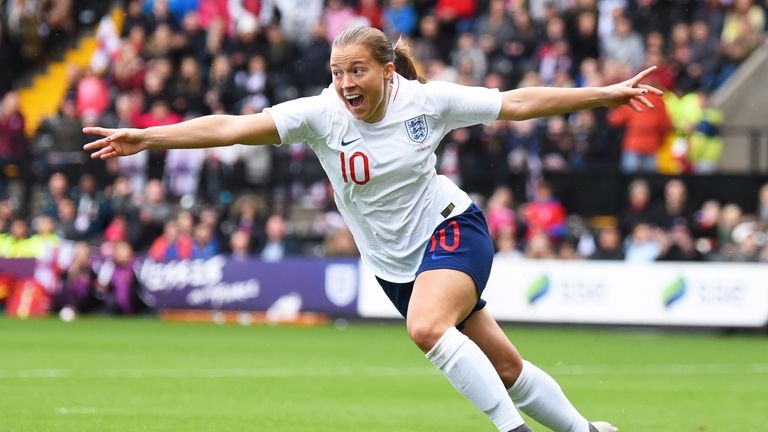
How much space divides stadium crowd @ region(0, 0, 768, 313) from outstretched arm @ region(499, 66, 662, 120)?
38.6 feet

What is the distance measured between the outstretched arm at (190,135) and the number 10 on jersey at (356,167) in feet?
1.21

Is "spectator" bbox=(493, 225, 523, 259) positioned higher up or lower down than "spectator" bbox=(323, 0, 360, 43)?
lower down

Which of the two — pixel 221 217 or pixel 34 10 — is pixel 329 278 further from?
pixel 34 10

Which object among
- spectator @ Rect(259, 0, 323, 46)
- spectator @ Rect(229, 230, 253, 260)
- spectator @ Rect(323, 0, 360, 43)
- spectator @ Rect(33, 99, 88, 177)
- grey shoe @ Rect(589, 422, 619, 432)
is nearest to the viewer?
grey shoe @ Rect(589, 422, 619, 432)

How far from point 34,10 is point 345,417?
20.6 meters

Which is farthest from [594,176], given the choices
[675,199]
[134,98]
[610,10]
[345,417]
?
[345,417]

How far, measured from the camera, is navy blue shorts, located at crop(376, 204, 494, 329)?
648cm

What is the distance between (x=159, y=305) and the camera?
66.6ft

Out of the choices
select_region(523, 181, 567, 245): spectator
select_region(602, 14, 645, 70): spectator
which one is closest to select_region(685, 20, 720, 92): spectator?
select_region(602, 14, 645, 70): spectator

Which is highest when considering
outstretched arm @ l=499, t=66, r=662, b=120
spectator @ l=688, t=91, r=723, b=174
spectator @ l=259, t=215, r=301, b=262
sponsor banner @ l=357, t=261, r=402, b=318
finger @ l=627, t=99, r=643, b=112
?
outstretched arm @ l=499, t=66, r=662, b=120

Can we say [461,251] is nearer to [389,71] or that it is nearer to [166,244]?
[389,71]

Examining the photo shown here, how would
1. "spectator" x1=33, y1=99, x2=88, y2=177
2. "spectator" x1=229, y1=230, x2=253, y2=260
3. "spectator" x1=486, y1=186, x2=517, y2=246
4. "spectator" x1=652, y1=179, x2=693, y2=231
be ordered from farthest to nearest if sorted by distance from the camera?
"spectator" x1=33, y1=99, x2=88, y2=177 < "spectator" x1=229, y1=230, x2=253, y2=260 < "spectator" x1=486, y1=186, x2=517, y2=246 < "spectator" x1=652, y1=179, x2=693, y2=231

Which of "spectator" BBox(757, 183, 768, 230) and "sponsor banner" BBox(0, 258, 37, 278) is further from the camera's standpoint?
"sponsor banner" BBox(0, 258, 37, 278)

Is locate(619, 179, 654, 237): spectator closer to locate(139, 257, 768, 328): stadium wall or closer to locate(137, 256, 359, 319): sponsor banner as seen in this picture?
locate(139, 257, 768, 328): stadium wall
